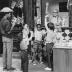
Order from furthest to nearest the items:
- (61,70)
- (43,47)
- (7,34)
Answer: (43,47), (7,34), (61,70)

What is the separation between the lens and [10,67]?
11.1m

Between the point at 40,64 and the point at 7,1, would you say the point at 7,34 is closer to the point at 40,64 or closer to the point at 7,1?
the point at 40,64

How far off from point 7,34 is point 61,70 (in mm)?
2441

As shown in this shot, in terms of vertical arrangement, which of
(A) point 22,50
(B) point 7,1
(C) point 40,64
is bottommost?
(C) point 40,64

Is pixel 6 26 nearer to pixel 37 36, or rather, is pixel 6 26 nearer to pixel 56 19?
pixel 37 36

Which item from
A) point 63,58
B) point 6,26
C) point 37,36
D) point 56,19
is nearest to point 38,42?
point 37,36

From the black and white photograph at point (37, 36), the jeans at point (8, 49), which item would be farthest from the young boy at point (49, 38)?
the jeans at point (8, 49)

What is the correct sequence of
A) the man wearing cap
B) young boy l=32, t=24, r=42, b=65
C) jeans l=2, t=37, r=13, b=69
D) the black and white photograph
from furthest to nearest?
the man wearing cap < young boy l=32, t=24, r=42, b=65 < jeans l=2, t=37, r=13, b=69 < the black and white photograph

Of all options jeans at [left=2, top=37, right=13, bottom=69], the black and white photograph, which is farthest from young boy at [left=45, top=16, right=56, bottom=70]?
jeans at [left=2, top=37, right=13, bottom=69]

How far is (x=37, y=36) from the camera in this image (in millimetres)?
12453

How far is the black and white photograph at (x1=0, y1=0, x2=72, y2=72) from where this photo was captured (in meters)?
10.2

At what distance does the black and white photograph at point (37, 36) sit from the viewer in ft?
33.6

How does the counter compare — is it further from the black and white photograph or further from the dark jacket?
the dark jacket

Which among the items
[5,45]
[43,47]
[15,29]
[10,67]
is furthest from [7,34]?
[15,29]
